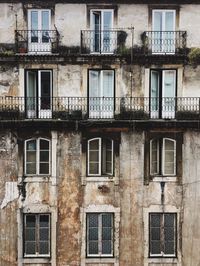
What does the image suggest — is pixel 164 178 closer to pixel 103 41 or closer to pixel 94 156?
pixel 94 156

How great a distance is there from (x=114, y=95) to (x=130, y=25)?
3286 mm

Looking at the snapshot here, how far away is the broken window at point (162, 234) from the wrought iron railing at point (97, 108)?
4677mm

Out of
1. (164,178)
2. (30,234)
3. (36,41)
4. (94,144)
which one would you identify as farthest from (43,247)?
(36,41)

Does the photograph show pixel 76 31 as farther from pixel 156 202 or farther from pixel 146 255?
pixel 146 255

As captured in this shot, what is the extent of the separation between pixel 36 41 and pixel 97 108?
→ 13.7ft

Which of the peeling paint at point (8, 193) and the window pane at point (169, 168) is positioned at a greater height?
the window pane at point (169, 168)

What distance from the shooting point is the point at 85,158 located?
22.7 metres

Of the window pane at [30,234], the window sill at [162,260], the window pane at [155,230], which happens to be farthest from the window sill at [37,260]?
the window pane at [155,230]

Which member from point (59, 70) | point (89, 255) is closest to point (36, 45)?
point (59, 70)

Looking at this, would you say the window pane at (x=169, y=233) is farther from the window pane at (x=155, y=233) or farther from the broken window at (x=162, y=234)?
the window pane at (x=155, y=233)

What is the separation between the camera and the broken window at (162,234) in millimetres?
22875

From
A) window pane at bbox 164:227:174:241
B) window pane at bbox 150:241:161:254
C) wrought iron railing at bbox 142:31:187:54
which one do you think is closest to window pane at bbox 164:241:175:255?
window pane at bbox 164:227:174:241

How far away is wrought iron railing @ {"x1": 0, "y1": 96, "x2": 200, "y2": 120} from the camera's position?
74.1 ft

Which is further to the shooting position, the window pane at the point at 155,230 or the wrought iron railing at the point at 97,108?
the window pane at the point at 155,230
